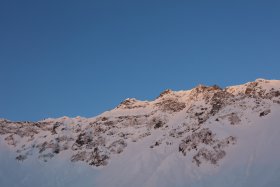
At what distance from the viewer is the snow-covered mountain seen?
90.5 meters

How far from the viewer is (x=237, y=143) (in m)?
95.0

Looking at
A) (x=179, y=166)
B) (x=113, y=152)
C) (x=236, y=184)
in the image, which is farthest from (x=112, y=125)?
(x=236, y=184)

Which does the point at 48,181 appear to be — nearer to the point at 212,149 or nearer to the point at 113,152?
the point at 113,152

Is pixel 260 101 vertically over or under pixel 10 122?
under

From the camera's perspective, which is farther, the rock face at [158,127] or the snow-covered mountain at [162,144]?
the rock face at [158,127]

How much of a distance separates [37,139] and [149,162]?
40.3 meters

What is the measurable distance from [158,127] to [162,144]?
12402 millimetres

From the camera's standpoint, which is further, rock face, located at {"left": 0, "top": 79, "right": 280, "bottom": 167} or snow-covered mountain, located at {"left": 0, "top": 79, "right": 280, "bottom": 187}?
rock face, located at {"left": 0, "top": 79, "right": 280, "bottom": 167}

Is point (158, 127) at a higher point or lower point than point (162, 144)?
higher

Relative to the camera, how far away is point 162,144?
4254 inches

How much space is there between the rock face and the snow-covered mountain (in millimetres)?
237

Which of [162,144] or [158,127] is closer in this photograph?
[162,144]

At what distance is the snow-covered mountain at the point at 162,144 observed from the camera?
9050 centimetres

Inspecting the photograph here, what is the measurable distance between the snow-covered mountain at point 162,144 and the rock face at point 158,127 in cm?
24
